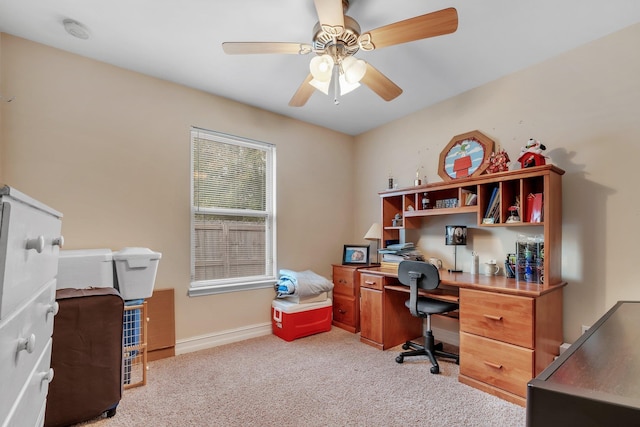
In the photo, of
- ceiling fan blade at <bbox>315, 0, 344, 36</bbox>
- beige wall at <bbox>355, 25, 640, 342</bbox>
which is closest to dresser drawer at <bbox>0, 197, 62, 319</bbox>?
ceiling fan blade at <bbox>315, 0, 344, 36</bbox>

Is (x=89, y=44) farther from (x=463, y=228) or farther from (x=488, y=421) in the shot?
(x=488, y=421)

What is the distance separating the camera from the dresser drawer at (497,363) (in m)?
1.94

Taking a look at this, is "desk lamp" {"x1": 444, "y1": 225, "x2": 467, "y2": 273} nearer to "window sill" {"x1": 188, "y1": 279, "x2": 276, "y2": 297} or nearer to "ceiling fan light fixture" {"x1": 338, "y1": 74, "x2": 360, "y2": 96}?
"ceiling fan light fixture" {"x1": 338, "y1": 74, "x2": 360, "y2": 96}

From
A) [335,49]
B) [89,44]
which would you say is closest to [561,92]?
[335,49]

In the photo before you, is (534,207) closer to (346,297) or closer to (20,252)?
(346,297)

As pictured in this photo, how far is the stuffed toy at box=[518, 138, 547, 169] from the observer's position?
7.41 ft

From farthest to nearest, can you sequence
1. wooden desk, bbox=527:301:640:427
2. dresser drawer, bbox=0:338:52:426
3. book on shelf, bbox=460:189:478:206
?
book on shelf, bbox=460:189:478:206 < dresser drawer, bbox=0:338:52:426 < wooden desk, bbox=527:301:640:427

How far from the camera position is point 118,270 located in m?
2.16

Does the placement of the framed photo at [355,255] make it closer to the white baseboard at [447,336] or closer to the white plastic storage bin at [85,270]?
the white baseboard at [447,336]

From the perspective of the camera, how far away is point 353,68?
181cm

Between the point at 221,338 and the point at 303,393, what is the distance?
4.06 ft

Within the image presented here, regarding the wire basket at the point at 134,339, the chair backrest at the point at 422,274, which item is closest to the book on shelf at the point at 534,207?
the chair backrest at the point at 422,274

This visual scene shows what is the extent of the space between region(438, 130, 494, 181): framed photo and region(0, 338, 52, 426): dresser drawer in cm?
303

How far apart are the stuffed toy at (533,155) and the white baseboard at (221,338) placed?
9.45 feet
